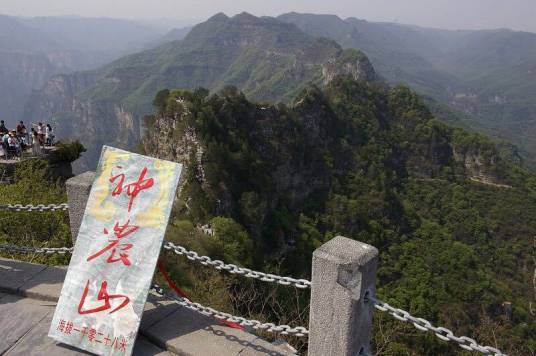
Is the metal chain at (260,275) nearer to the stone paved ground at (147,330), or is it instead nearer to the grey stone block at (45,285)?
the stone paved ground at (147,330)

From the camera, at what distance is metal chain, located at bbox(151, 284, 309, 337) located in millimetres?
3506

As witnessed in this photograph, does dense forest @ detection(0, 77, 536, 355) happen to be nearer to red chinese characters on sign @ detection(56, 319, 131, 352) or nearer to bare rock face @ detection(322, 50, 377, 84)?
red chinese characters on sign @ detection(56, 319, 131, 352)

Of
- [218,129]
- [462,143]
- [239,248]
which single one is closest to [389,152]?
[462,143]

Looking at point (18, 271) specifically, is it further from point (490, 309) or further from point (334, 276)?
point (490, 309)

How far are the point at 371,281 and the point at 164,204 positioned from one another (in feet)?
6.89

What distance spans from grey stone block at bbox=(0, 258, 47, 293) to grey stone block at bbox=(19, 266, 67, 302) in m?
0.08

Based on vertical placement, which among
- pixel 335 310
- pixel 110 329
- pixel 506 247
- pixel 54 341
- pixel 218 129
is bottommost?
pixel 506 247

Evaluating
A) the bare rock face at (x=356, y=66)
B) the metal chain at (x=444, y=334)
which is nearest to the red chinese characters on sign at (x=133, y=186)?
the metal chain at (x=444, y=334)

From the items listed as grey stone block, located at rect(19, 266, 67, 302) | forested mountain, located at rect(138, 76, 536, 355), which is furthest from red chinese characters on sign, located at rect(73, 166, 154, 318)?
forested mountain, located at rect(138, 76, 536, 355)

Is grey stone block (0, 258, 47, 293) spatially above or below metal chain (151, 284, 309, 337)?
below

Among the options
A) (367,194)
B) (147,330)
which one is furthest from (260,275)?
(367,194)

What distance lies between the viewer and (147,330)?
4.15 metres

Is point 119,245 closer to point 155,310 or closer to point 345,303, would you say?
point 155,310

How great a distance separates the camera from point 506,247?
50.2 meters
